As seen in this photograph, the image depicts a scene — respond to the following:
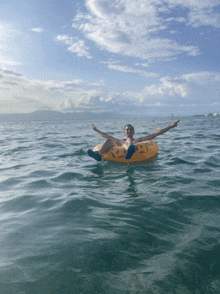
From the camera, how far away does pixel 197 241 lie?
9.04ft

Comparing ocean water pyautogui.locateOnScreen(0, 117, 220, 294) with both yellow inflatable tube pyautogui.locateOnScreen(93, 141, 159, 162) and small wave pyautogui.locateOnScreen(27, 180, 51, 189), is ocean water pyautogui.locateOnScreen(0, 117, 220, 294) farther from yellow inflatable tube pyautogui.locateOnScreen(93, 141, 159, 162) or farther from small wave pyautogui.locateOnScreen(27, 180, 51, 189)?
yellow inflatable tube pyautogui.locateOnScreen(93, 141, 159, 162)

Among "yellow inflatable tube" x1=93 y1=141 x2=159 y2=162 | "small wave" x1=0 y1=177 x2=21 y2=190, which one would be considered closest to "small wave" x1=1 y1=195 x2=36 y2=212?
"small wave" x1=0 y1=177 x2=21 y2=190

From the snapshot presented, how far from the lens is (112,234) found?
3.00 m

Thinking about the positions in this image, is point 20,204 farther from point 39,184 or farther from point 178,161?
point 178,161

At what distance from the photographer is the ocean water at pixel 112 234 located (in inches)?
85.2

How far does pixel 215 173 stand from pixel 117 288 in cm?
482

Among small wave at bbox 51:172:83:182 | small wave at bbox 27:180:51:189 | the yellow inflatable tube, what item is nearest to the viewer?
small wave at bbox 27:180:51:189

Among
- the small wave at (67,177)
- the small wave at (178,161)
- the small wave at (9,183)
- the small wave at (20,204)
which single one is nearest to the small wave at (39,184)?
the small wave at (67,177)

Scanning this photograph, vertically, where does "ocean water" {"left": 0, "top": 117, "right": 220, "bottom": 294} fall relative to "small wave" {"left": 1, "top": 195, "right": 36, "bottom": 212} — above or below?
above

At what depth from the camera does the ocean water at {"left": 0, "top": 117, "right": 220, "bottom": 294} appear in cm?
216

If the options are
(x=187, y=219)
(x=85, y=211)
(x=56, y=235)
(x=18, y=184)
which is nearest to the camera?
(x=56, y=235)

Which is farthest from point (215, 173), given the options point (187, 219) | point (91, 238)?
point (91, 238)

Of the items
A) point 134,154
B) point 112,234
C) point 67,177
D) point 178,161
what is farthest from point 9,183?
point 178,161

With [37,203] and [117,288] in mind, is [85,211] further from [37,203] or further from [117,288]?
[117,288]
